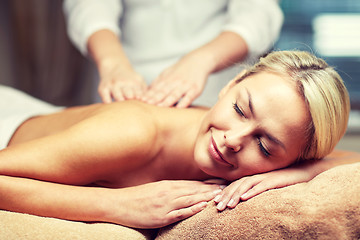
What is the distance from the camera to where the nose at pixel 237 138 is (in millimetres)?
1013

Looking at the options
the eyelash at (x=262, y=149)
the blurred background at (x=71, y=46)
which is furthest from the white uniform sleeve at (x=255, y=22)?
the blurred background at (x=71, y=46)

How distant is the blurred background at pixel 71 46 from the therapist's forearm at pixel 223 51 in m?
1.31

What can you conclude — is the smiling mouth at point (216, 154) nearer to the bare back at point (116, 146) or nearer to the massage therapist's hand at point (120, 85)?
the bare back at point (116, 146)

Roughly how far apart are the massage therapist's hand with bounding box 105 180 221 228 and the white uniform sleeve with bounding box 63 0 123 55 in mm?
850

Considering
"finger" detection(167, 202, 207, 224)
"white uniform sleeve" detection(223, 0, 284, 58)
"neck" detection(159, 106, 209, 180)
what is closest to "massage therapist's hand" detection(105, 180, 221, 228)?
"finger" detection(167, 202, 207, 224)

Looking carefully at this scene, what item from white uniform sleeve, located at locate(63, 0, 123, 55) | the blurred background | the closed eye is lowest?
the blurred background

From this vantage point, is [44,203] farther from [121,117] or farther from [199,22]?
[199,22]

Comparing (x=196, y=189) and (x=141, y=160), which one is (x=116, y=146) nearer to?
(x=141, y=160)

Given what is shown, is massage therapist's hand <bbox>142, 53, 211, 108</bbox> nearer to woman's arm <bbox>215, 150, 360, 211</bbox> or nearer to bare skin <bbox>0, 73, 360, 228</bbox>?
bare skin <bbox>0, 73, 360, 228</bbox>

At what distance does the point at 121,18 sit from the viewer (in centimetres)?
186

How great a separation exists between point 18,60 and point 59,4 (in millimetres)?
495

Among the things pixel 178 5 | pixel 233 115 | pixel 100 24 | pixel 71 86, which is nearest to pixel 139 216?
pixel 233 115

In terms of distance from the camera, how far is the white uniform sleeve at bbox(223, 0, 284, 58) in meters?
1.63

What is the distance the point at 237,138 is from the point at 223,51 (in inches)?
22.3
